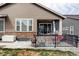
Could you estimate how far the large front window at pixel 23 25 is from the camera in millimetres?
5293

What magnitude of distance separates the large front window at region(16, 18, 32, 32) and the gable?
9 centimetres

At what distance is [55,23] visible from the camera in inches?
210

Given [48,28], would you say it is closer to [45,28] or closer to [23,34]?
[45,28]

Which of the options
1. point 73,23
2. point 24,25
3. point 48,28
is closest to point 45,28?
point 48,28

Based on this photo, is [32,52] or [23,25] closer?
[32,52]

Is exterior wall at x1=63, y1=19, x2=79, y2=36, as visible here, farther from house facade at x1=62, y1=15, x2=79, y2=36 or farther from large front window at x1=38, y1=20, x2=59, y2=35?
large front window at x1=38, y1=20, x2=59, y2=35

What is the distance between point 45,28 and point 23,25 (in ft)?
1.26

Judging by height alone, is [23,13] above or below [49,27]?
above

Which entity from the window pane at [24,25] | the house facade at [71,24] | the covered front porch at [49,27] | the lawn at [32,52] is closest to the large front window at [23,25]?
the window pane at [24,25]

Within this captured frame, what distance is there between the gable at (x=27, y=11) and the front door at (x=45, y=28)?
133 millimetres

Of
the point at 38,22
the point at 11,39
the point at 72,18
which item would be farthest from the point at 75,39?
the point at 11,39

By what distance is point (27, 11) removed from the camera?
208 inches

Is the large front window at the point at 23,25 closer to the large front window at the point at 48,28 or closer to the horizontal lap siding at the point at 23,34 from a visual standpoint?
the horizontal lap siding at the point at 23,34

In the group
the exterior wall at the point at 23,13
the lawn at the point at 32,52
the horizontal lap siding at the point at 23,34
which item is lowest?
the lawn at the point at 32,52
